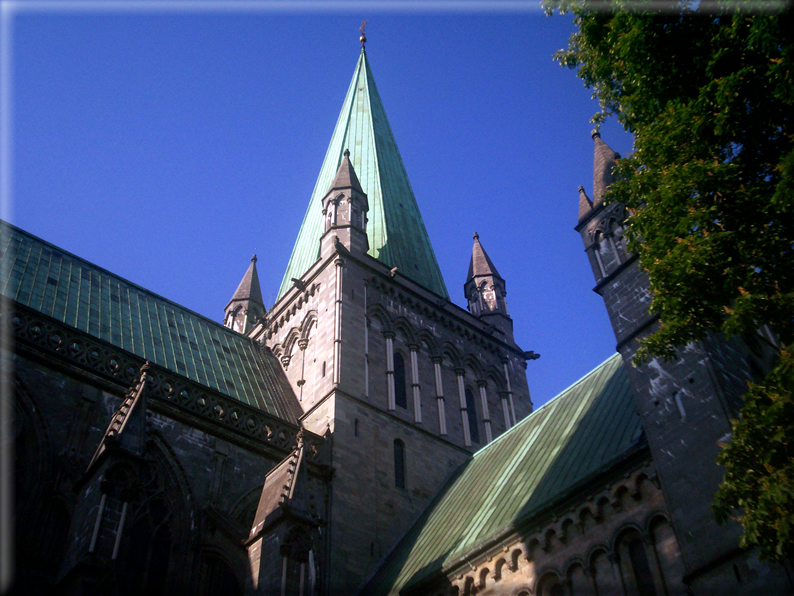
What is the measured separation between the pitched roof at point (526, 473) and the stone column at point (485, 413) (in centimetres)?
443

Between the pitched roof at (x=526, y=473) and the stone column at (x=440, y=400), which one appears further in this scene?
the stone column at (x=440, y=400)

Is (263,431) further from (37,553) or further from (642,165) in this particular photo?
(642,165)

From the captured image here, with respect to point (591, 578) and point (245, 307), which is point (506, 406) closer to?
point (245, 307)

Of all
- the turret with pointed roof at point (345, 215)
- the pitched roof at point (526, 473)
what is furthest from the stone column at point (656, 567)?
the turret with pointed roof at point (345, 215)

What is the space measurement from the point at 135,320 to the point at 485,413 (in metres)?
13.0

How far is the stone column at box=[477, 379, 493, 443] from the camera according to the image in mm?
27406

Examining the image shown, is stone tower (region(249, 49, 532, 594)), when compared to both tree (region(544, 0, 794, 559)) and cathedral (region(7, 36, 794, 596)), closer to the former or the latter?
cathedral (region(7, 36, 794, 596))

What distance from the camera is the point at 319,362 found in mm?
24812

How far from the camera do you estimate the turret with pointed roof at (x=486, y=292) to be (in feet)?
105

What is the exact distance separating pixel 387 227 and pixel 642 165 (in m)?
22.1

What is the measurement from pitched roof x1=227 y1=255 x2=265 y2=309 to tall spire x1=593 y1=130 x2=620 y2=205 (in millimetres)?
19543

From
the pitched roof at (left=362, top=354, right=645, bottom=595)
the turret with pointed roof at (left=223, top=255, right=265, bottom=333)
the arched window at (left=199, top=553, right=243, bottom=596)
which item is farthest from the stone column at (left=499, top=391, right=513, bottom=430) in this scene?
the arched window at (left=199, top=553, right=243, bottom=596)

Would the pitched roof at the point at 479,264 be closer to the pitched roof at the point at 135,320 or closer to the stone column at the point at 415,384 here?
the stone column at the point at 415,384

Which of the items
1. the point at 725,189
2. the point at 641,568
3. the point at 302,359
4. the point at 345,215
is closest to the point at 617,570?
the point at 641,568
